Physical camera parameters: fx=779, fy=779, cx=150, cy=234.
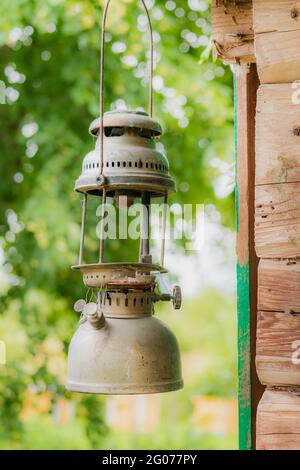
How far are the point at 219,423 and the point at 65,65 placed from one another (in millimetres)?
4975

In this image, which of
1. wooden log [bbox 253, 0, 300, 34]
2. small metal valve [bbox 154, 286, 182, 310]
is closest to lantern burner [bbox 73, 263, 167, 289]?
small metal valve [bbox 154, 286, 182, 310]

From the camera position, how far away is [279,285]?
2133mm

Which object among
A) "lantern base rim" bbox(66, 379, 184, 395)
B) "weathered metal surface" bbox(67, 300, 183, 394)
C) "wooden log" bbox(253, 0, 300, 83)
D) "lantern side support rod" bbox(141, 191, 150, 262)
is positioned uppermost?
"wooden log" bbox(253, 0, 300, 83)

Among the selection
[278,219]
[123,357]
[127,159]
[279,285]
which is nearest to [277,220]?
[278,219]

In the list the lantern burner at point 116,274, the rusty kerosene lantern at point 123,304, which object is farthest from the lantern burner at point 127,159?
the lantern burner at point 116,274

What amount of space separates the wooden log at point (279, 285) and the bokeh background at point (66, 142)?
291 cm

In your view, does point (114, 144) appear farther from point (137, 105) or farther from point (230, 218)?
point (230, 218)

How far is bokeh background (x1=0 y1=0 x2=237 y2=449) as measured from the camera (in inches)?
209

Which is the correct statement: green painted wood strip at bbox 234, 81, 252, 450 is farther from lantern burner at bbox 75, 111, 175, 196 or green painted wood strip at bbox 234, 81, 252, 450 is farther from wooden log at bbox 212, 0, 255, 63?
wooden log at bbox 212, 0, 255, 63

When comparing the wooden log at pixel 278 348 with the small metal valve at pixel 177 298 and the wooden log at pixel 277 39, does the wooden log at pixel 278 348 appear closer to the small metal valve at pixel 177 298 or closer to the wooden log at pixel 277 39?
the small metal valve at pixel 177 298

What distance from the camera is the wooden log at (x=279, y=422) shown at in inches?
81.7

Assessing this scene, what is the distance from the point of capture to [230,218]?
603 centimetres

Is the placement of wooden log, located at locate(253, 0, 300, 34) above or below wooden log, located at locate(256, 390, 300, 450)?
above
